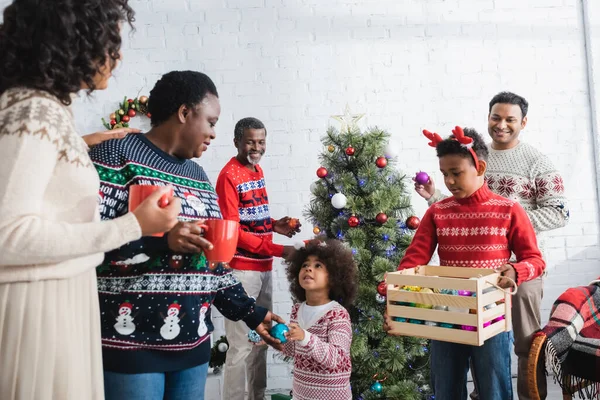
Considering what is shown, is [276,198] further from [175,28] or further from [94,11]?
[94,11]

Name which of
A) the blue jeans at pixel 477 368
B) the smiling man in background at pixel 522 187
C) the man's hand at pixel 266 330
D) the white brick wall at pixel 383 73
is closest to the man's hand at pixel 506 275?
the blue jeans at pixel 477 368

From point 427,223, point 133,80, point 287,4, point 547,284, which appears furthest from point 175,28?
point 547,284

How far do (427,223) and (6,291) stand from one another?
5.69 ft

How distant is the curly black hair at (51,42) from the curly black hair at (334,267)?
173cm

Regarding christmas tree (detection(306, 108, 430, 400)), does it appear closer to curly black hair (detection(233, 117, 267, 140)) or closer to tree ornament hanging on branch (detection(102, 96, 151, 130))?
curly black hair (detection(233, 117, 267, 140))

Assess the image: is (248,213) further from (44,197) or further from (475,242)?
(44,197)

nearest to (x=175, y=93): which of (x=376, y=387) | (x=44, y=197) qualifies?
(x=44, y=197)

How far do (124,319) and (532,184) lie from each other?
2.13 metres

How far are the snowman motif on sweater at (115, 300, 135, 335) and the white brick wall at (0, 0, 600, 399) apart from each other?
270 centimetres

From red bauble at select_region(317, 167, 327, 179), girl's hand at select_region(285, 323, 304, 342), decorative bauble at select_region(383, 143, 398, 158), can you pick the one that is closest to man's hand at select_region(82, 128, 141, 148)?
girl's hand at select_region(285, 323, 304, 342)

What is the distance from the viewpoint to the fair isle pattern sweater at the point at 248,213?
9.77 feet

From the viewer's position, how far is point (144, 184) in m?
1.28

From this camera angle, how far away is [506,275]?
78.1 inches

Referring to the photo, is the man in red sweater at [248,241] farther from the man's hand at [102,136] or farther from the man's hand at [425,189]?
the man's hand at [102,136]
